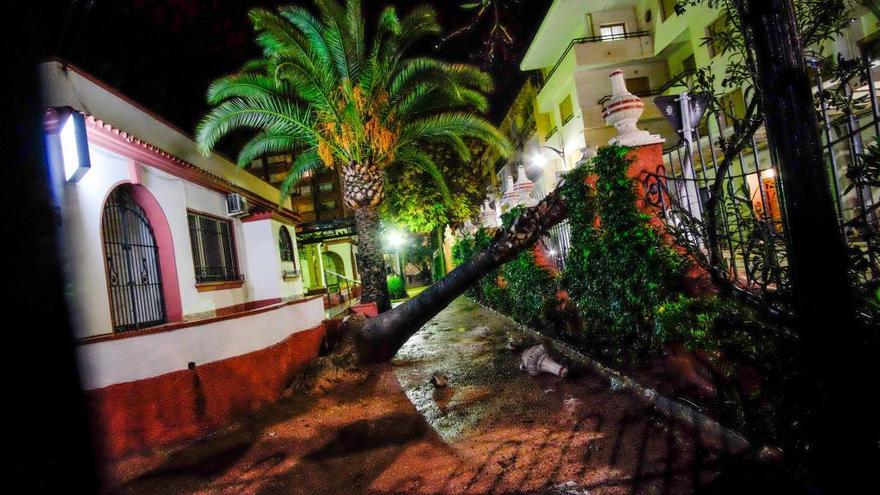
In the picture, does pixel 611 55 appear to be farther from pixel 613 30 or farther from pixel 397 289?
pixel 397 289

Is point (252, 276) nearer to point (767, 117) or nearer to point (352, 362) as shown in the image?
point (352, 362)

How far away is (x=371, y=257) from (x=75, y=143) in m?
7.51

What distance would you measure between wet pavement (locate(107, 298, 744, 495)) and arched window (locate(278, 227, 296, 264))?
24.5 ft

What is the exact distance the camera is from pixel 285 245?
13.7 m

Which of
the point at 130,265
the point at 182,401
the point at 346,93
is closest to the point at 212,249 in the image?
the point at 130,265

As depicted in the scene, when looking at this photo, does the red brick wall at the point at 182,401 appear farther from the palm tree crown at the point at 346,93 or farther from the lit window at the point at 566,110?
the lit window at the point at 566,110

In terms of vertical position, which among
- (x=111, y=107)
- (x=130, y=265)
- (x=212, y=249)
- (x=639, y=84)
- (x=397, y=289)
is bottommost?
(x=397, y=289)

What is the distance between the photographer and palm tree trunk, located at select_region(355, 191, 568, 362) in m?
7.01

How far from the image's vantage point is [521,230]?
714 cm

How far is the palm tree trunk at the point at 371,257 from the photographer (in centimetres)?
1209

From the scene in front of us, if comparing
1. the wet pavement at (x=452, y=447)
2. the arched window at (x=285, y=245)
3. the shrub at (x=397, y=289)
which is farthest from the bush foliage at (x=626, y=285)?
the shrub at (x=397, y=289)

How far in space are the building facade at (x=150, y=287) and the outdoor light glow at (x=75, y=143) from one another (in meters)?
0.01

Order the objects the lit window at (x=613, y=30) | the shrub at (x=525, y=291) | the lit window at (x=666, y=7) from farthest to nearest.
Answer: the lit window at (x=613, y=30)
the lit window at (x=666, y=7)
the shrub at (x=525, y=291)

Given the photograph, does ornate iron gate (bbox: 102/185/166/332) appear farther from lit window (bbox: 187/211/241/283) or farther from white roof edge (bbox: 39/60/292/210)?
white roof edge (bbox: 39/60/292/210)
